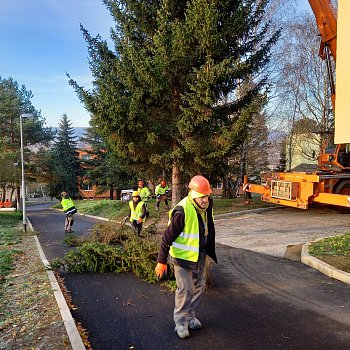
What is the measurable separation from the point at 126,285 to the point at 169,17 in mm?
10975

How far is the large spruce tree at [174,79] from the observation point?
507 inches

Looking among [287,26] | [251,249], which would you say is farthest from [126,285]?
[287,26]

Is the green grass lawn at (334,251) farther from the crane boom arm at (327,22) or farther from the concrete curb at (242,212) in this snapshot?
the crane boom arm at (327,22)

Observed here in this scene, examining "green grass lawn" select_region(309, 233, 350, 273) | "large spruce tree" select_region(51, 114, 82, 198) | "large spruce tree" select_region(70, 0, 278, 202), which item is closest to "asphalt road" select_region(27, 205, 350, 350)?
"green grass lawn" select_region(309, 233, 350, 273)

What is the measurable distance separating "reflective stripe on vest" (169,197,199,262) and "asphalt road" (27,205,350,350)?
3.22 feet

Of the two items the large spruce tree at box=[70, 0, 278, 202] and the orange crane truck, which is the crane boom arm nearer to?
the orange crane truck

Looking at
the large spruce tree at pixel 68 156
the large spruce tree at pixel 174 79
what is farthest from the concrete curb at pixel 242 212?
the large spruce tree at pixel 68 156

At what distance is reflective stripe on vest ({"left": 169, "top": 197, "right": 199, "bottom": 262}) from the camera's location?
4363 millimetres

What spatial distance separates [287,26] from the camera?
21750mm

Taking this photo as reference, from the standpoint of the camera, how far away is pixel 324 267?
7.14 m

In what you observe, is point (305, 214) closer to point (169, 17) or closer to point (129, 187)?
point (169, 17)

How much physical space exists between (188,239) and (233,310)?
5.25ft

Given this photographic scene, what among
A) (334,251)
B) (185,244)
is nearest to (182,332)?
(185,244)

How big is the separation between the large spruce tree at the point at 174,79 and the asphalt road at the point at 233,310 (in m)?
6.81
